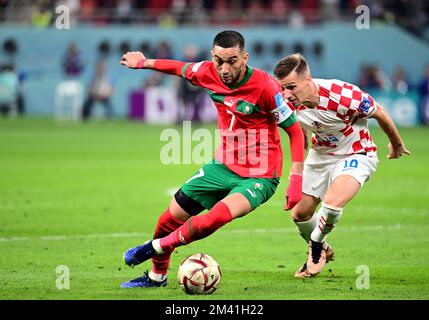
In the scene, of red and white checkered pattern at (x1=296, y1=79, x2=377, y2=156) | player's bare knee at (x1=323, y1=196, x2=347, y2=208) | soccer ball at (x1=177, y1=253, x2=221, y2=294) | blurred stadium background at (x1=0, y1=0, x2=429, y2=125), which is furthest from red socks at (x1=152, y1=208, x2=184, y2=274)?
blurred stadium background at (x1=0, y1=0, x2=429, y2=125)

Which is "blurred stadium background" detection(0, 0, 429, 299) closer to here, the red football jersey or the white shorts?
the white shorts

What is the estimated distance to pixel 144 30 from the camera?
1406 inches

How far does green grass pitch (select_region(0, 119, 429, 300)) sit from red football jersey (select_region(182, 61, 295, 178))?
110 centimetres

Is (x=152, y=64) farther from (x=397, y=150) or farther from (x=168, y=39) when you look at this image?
(x=168, y=39)

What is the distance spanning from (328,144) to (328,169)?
26cm

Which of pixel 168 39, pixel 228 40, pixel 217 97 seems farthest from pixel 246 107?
pixel 168 39

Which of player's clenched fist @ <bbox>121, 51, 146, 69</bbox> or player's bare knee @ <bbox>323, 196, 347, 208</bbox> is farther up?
player's clenched fist @ <bbox>121, 51, 146, 69</bbox>

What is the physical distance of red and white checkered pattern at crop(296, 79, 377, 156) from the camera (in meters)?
9.17

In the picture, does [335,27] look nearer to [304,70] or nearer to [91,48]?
[91,48]

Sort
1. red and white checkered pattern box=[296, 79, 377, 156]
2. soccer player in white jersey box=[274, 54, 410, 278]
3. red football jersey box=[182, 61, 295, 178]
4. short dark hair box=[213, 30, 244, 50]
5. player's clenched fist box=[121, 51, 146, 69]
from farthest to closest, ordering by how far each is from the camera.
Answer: red and white checkered pattern box=[296, 79, 377, 156], soccer player in white jersey box=[274, 54, 410, 278], player's clenched fist box=[121, 51, 146, 69], red football jersey box=[182, 61, 295, 178], short dark hair box=[213, 30, 244, 50]

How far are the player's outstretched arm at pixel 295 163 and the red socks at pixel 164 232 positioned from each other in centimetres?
101

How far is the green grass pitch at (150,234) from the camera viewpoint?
837cm
